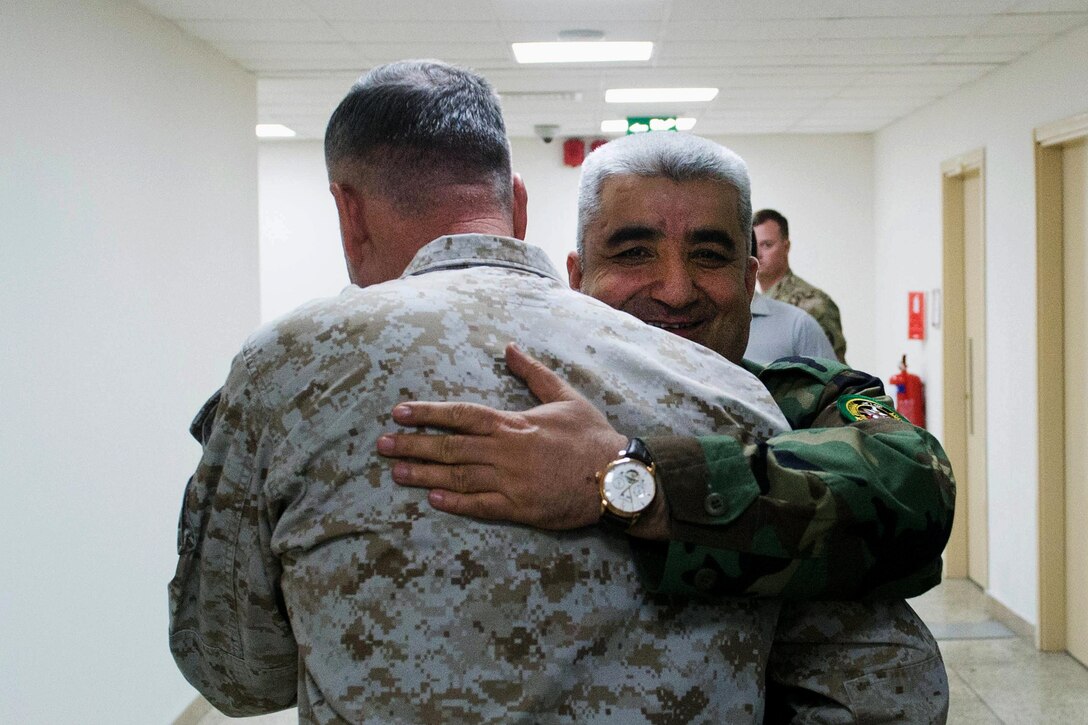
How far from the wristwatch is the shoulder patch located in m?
0.38

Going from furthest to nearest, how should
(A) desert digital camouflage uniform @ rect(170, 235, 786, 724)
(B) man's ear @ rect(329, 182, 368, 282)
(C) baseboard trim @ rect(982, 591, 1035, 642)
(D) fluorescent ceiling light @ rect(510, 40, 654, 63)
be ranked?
(C) baseboard trim @ rect(982, 591, 1035, 642) → (D) fluorescent ceiling light @ rect(510, 40, 654, 63) → (B) man's ear @ rect(329, 182, 368, 282) → (A) desert digital camouflage uniform @ rect(170, 235, 786, 724)

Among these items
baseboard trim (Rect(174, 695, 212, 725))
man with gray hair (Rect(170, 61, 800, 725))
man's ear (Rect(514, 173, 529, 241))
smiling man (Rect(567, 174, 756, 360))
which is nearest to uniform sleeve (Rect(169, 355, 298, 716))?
man with gray hair (Rect(170, 61, 800, 725))

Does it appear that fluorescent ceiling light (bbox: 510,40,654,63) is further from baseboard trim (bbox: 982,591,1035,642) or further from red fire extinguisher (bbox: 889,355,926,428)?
baseboard trim (bbox: 982,591,1035,642)

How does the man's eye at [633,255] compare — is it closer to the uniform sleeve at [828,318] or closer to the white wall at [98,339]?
the white wall at [98,339]

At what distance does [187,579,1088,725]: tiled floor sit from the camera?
4.15 m

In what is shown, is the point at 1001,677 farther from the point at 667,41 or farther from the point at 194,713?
the point at 194,713

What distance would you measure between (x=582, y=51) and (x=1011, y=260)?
234 cm

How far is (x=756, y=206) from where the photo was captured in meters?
7.96

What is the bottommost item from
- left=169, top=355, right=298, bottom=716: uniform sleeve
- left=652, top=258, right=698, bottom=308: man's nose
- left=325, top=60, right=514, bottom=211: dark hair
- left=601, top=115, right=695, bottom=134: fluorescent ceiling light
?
left=169, top=355, right=298, bottom=716: uniform sleeve

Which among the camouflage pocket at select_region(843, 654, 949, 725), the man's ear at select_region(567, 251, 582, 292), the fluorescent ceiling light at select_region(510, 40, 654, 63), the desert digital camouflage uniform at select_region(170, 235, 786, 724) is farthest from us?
the fluorescent ceiling light at select_region(510, 40, 654, 63)

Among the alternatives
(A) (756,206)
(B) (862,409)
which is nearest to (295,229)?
(A) (756,206)

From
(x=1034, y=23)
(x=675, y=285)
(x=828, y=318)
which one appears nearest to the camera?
(x=675, y=285)

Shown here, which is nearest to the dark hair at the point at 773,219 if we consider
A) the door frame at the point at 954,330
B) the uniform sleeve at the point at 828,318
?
the uniform sleeve at the point at 828,318

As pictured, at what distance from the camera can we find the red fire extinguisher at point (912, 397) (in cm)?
657
